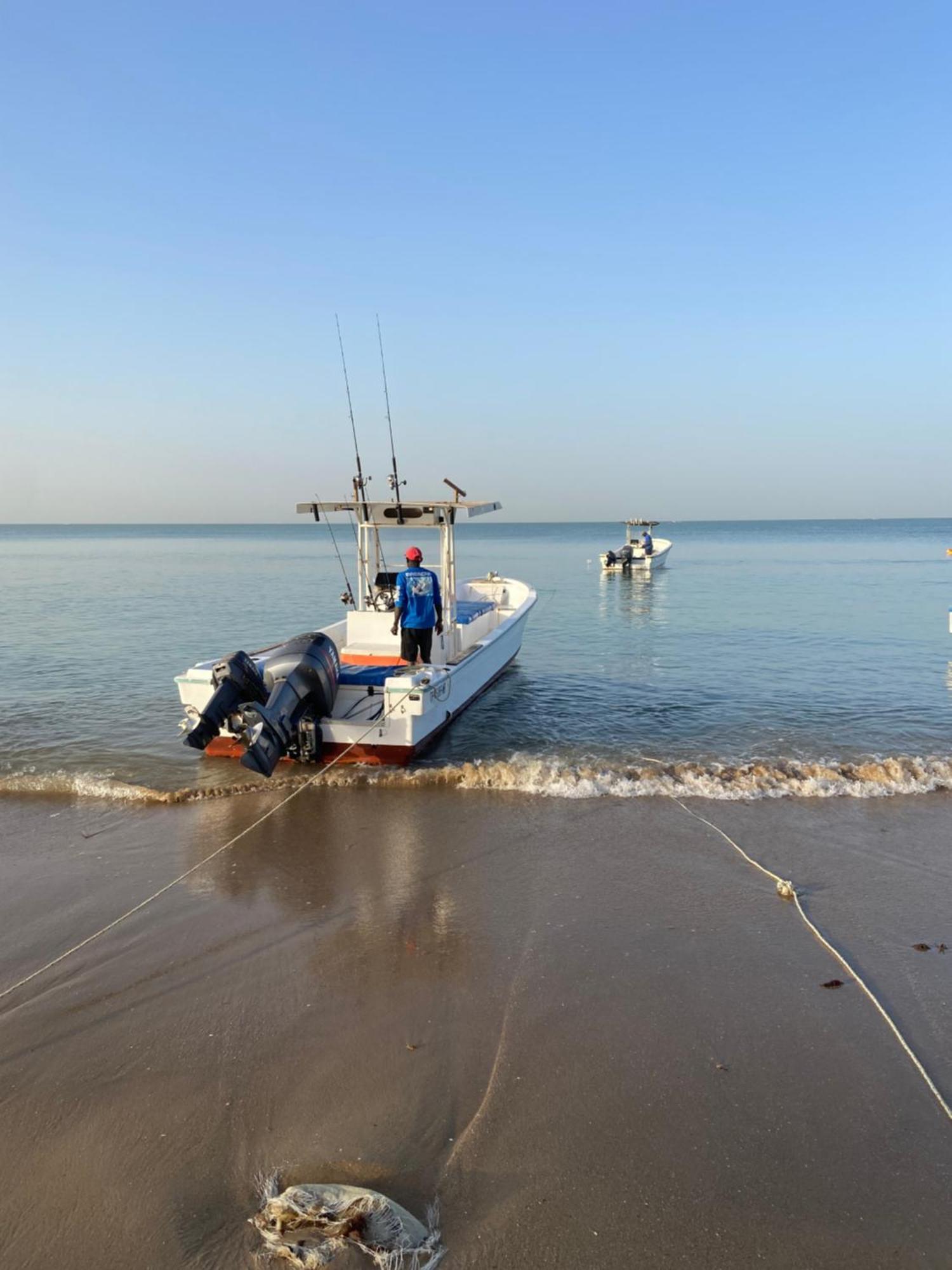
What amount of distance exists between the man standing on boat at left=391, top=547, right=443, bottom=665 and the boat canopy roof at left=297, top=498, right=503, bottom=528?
3.77 feet

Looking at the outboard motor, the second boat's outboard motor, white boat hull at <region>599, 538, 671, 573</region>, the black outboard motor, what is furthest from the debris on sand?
white boat hull at <region>599, 538, 671, 573</region>

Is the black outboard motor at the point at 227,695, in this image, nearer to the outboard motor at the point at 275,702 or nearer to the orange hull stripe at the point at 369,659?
the outboard motor at the point at 275,702

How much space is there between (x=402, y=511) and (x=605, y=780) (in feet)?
15.8

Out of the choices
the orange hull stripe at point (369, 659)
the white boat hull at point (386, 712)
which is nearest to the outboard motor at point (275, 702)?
the white boat hull at point (386, 712)

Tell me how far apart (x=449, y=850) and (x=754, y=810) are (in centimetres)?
306

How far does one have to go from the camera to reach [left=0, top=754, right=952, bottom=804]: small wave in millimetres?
8305

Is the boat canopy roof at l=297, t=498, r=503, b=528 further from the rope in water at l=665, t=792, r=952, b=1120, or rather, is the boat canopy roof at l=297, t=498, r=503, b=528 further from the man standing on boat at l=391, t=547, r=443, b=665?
the rope in water at l=665, t=792, r=952, b=1120

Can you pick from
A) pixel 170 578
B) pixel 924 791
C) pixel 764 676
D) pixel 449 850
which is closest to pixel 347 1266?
pixel 449 850

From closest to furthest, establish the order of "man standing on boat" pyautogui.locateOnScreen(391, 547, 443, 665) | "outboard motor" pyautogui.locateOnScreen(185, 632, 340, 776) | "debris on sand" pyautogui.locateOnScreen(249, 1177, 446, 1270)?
"debris on sand" pyautogui.locateOnScreen(249, 1177, 446, 1270) < "outboard motor" pyautogui.locateOnScreen(185, 632, 340, 776) < "man standing on boat" pyautogui.locateOnScreen(391, 547, 443, 665)

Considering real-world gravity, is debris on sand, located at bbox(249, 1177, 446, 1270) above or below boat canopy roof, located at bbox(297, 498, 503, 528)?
below

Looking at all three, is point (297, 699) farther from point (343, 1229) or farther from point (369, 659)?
point (343, 1229)

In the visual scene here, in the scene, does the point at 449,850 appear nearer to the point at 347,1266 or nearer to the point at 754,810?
the point at 754,810

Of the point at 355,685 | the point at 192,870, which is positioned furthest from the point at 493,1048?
the point at 355,685

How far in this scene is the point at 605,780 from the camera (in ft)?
28.2
